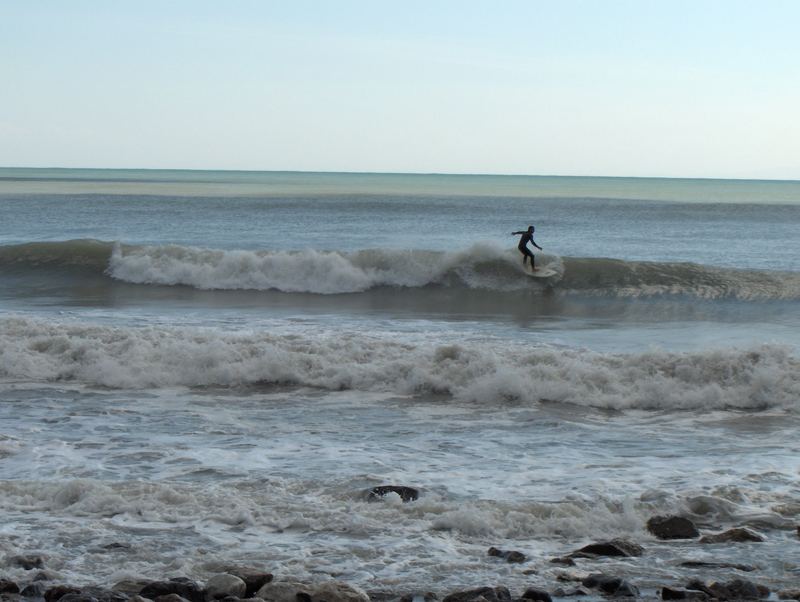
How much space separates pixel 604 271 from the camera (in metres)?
25.0

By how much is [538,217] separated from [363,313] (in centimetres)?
3489

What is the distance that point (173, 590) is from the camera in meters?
6.20

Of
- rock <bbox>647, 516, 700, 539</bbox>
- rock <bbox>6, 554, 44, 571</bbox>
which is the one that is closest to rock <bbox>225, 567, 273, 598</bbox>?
rock <bbox>6, 554, 44, 571</bbox>

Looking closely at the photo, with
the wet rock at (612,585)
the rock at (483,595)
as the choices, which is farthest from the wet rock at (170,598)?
the wet rock at (612,585)

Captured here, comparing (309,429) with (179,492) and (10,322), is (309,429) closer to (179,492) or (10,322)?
(179,492)

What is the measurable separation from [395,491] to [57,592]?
115 inches

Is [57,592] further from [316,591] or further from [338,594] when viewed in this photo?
[338,594]

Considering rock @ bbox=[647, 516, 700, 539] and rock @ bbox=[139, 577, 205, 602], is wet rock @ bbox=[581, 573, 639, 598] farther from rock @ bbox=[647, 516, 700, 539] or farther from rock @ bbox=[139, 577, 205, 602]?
rock @ bbox=[139, 577, 205, 602]

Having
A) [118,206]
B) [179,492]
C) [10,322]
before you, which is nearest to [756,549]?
[179,492]

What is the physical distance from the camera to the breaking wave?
938 inches

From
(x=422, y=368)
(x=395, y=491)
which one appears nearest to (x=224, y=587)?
(x=395, y=491)

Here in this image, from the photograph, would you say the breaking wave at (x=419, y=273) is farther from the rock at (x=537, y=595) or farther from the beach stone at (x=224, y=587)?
the beach stone at (x=224, y=587)

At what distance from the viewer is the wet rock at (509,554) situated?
22.6ft

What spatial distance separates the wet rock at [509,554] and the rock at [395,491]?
1.24m
